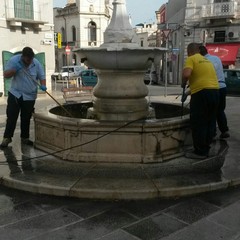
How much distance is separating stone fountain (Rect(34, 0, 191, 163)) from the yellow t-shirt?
0.61m

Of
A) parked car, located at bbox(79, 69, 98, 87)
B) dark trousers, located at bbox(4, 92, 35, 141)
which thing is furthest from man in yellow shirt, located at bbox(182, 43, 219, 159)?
parked car, located at bbox(79, 69, 98, 87)

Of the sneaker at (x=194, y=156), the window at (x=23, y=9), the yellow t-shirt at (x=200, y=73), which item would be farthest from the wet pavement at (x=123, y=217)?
the window at (x=23, y=9)

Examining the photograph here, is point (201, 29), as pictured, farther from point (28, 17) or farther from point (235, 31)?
point (28, 17)

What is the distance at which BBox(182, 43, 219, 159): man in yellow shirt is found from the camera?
5250mm

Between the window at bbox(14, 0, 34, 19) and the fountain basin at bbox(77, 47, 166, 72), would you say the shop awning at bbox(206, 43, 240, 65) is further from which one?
the fountain basin at bbox(77, 47, 166, 72)

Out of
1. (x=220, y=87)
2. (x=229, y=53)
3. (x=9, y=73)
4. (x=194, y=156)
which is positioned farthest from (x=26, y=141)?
(x=229, y=53)

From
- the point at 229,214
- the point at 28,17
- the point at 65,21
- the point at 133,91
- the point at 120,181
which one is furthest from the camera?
the point at 65,21

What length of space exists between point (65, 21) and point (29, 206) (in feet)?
172

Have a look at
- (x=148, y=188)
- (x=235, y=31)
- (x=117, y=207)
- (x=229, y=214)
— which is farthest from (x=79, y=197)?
(x=235, y=31)

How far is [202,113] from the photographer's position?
530cm

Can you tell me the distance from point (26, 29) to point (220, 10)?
614 inches

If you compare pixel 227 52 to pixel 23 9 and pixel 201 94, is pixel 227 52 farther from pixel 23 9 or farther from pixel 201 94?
pixel 201 94

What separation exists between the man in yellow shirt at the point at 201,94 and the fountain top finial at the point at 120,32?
1369mm

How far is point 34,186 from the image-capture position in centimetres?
445
